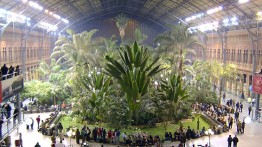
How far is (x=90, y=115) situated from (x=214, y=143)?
976 cm

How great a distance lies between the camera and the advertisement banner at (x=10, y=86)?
40.5 feet

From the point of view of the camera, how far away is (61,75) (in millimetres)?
35875

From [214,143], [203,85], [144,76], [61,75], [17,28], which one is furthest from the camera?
[17,28]

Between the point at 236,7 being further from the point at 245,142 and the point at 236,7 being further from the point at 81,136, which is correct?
the point at 81,136

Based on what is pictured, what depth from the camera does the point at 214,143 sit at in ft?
66.4

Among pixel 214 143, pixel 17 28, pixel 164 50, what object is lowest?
pixel 214 143

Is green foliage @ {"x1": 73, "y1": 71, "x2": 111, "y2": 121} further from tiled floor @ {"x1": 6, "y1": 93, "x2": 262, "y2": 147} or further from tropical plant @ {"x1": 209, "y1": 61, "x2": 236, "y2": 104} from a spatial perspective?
tropical plant @ {"x1": 209, "y1": 61, "x2": 236, "y2": 104}

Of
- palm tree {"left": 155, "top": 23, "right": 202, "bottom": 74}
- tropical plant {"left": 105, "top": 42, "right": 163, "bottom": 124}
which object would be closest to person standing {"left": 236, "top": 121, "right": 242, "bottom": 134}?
tropical plant {"left": 105, "top": 42, "right": 163, "bottom": 124}

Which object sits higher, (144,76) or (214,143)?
(144,76)

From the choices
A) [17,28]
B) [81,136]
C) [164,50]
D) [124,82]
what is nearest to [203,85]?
[164,50]

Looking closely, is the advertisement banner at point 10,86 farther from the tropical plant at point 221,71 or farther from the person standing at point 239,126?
the tropical plant at point 221,71

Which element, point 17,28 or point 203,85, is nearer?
point 203,85

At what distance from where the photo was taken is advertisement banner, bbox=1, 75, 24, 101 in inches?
486

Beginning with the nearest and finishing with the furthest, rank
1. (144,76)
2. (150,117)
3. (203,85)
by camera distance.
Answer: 1. (144,76)
2. (150,117)
3. (203,85)
